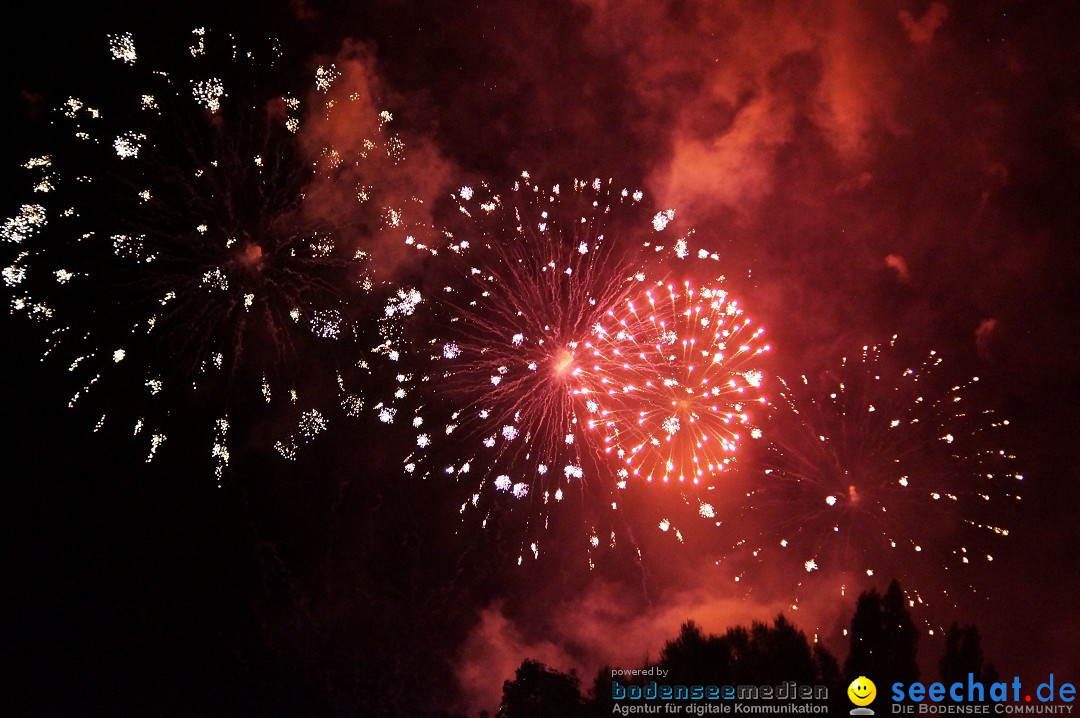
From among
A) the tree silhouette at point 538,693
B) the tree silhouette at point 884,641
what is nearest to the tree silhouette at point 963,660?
the tree silhouette at point 884,641

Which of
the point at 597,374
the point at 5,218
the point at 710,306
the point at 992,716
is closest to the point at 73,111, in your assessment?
the point at 5,218

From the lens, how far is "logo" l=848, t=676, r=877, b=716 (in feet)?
54.0

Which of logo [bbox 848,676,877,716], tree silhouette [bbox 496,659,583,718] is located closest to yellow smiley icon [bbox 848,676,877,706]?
logo [bbox 848,676,877,716]

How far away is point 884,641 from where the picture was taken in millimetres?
17203

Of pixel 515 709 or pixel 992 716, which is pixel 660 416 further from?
pixel 515 709

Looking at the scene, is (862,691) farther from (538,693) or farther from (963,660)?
(538,693)

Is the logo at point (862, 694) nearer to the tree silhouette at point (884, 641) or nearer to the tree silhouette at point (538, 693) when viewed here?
the tree silhouette at point (884, 641)

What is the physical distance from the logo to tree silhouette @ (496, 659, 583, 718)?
33.1 ft

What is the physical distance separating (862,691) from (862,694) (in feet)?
0.27

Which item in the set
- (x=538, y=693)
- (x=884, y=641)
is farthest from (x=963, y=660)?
(x=538, y=693)

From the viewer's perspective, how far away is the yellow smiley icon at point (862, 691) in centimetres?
1662

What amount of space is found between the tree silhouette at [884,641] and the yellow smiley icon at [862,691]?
0.14 meters

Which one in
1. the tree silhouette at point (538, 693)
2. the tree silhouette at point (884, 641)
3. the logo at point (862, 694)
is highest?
the tree silhouette at point (884, 641)

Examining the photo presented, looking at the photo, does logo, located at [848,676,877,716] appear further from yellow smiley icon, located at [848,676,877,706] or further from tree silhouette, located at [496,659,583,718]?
tree silhouette, located at [496,659,583,718]
